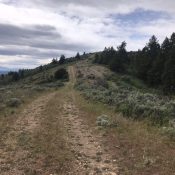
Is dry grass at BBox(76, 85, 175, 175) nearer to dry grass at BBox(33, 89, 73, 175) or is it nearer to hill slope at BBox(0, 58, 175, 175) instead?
hill slope at BBox(0, 58, 175, 175)

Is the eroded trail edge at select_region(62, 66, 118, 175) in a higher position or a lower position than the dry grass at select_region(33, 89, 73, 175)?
lower

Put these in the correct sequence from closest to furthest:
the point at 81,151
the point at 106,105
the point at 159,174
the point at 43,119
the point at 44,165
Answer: the point at 159,174
the point at 44,165
the point at 81,151
the point at 43,119
the point at 106,105

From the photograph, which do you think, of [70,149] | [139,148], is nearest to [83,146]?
[70,149]

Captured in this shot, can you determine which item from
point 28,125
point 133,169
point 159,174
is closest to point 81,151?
point 133,169

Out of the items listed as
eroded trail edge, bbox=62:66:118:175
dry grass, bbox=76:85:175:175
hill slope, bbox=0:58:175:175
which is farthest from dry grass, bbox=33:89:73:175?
dry grass, bbox=76:85:175:175

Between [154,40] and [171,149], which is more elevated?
[154,40]

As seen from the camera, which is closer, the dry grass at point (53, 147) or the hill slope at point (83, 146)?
the hill slope at point (83, 146)

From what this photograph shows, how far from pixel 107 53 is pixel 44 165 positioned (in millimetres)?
109500

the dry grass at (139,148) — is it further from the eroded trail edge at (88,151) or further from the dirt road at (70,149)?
the dirt road at (70,149)

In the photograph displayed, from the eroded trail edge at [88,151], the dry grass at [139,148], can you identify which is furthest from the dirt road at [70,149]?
the dry grass at [139,148]

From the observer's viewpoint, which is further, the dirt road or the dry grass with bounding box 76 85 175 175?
the dry grass with bounding box 76 85 175 175

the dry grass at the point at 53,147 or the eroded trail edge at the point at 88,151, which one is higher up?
the dry grass at the point at 53,147

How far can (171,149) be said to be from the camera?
15.1 meters

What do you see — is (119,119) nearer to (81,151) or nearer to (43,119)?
(43,119)
